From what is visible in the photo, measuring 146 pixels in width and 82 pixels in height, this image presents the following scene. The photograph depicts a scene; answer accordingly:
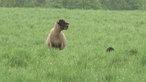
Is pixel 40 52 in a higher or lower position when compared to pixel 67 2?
higher

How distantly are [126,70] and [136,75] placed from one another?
416mm

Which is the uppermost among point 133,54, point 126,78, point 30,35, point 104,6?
point 126,78

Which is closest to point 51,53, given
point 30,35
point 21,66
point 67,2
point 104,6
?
point 21,66

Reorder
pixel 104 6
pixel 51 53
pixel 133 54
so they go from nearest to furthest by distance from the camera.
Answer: pixel 51 53 → pixel 133 54 → pixel 104 6

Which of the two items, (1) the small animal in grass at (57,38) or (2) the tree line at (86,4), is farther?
(2) the tree line at (86,4)

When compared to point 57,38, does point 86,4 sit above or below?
below

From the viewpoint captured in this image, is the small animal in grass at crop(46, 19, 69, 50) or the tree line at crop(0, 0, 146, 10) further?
the tree line at crop(0, 0, 146, 10)

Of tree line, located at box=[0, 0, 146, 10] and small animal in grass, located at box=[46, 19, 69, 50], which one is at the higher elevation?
small animal in grass, located at box=[46, 19, 69, 50]

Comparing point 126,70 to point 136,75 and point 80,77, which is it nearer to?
point 136,75

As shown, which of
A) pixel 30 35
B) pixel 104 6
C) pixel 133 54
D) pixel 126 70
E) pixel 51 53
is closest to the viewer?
pixel 126 70

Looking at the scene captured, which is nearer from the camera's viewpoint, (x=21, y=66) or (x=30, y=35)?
(x=21, y=66)

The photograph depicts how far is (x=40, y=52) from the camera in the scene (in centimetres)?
870

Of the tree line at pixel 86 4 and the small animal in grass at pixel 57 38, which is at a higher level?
the small animal in grass at pixel 57 38

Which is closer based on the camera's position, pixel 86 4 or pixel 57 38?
pixel 57 38
